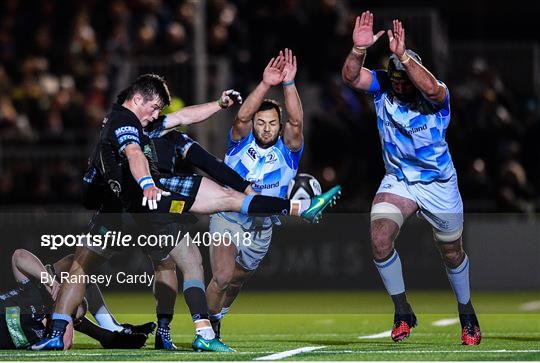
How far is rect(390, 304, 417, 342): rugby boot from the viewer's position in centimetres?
1246

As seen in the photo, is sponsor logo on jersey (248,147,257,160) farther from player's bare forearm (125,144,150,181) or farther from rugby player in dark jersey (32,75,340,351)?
player's bare forearm (125,144,150,181)

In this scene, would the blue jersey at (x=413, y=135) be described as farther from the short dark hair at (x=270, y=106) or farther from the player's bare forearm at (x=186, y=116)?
the player's bare forearm at (x=186, y=116)

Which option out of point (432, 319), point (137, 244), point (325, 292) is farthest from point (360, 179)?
point (137, 244)

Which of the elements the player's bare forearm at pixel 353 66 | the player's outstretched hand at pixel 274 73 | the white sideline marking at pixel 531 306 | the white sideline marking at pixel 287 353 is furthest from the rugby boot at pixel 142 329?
the white sideline marking at pixel 531 306

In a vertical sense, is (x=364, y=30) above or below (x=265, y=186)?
above

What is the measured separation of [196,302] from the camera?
11.9 metres

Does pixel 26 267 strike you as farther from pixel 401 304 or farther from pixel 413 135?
pixel 413 135

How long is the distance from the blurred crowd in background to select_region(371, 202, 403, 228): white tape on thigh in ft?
25.2

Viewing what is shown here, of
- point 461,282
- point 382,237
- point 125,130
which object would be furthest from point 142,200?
point 461,282

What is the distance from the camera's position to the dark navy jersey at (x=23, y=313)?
12.1m

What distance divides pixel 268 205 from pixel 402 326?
1.59 meters

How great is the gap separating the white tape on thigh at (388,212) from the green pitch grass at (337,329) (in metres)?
1.03

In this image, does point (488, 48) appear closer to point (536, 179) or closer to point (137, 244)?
point (536, 179)

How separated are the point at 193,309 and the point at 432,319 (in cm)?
485
